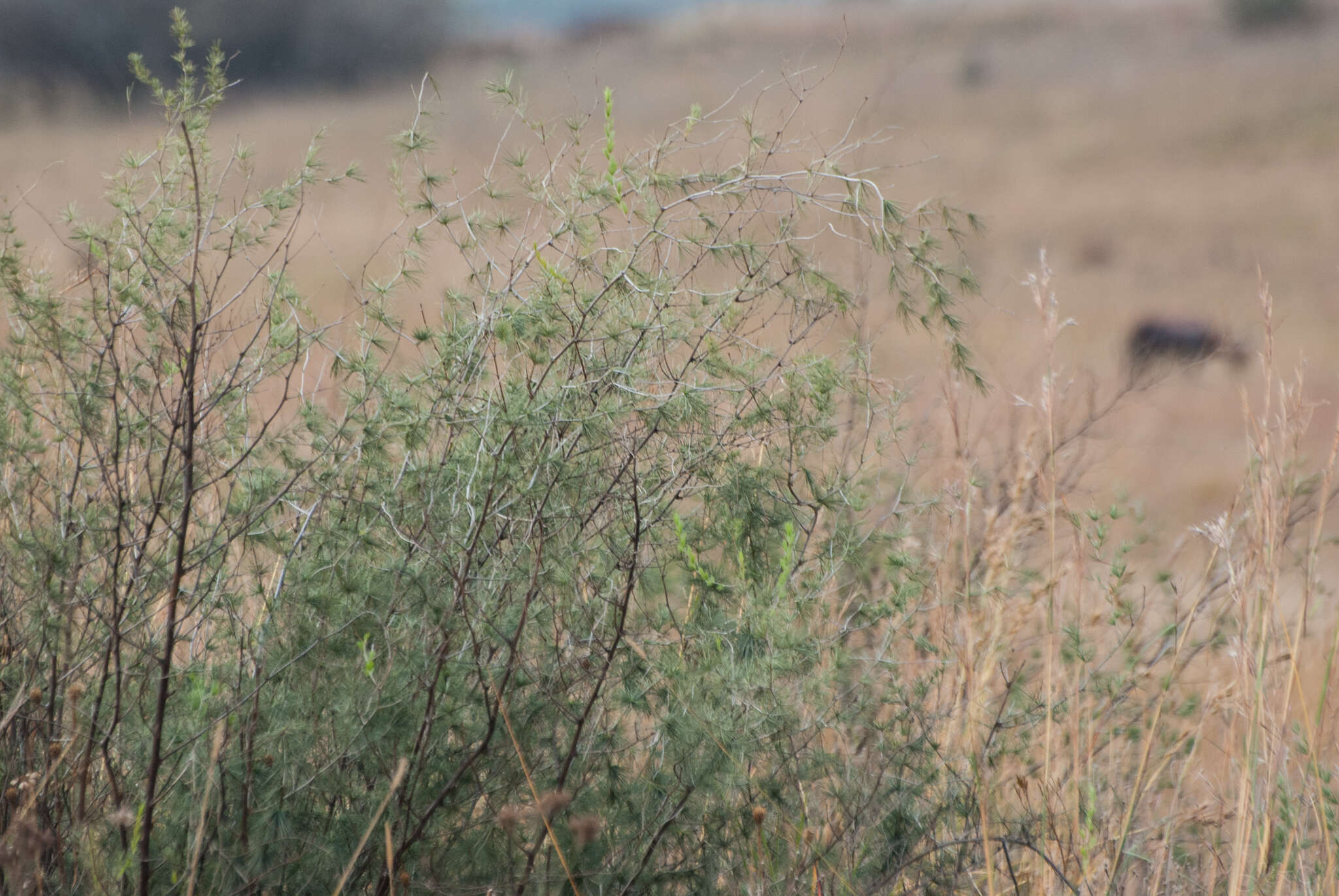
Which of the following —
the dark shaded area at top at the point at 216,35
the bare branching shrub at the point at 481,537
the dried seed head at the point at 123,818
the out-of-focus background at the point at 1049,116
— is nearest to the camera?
the dried seed head at the point at 123,818

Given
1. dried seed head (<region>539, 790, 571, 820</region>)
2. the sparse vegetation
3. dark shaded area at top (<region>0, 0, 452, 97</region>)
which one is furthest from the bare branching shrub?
dark shaded area at top (<region>0, 0, 452, 97</region>)

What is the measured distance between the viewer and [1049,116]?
2923 cm

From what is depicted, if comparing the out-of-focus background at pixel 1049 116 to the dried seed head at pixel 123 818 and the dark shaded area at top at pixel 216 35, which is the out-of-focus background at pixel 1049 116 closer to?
the dark shaded area at top at pixel 216 35

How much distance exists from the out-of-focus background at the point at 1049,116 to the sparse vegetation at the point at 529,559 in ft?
11.6

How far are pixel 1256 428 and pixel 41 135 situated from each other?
18.8m

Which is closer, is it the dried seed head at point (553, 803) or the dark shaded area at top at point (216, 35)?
the dried seed head at point (553, 803)

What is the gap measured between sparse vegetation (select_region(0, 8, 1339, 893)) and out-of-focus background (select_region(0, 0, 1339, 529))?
11.6 ft

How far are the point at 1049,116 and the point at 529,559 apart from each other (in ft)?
102

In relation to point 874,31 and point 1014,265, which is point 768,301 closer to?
point 1014,265

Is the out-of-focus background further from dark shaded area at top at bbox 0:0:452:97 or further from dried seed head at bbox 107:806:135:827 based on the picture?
dried seed head at bbox 107:806:135:827

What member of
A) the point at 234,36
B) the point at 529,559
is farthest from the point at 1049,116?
the point at 529,559

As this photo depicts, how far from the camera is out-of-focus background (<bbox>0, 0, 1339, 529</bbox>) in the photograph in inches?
513

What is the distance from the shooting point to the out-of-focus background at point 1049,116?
13.0 m

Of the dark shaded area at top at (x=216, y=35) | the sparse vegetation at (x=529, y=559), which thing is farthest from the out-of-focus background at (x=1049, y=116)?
the sparse vegetation at (x=529, y=559)
